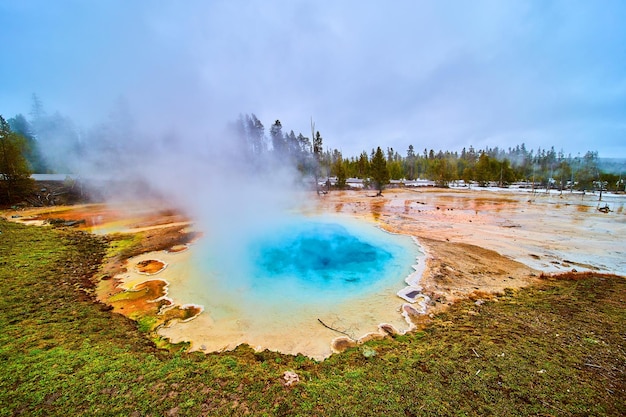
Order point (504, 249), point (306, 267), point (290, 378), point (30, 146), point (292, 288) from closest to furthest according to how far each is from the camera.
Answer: point (290, 378) < point (292, 288) < point (306, 267) < point (504, 249) < point (30, 146)

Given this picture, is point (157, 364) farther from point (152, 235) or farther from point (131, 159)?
point (131, 159)

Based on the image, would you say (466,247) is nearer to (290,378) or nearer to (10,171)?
(290,378)

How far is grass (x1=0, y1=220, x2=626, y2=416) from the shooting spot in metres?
2.74

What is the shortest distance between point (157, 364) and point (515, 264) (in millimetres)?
10595

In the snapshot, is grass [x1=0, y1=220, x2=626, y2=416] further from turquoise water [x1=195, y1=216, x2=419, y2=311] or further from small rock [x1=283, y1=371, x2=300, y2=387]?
turquoise water [x1=195, y1=216, x2=419, y2=311]

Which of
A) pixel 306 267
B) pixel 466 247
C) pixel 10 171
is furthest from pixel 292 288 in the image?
pixel 10 171

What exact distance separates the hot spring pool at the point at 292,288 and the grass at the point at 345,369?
0.68m

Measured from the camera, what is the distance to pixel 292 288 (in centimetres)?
703

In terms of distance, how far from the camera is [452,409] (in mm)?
2703

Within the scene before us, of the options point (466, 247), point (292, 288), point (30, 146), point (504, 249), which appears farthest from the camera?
point (30, 146)

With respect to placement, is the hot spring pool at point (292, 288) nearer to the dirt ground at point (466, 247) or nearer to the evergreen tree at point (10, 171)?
the dirt ground at point (466, 247)

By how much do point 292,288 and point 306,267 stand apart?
63.0 inches

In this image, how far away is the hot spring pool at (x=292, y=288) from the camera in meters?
4.86

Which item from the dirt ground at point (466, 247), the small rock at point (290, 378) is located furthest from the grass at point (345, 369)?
the dirt ground at point (466, 247)
